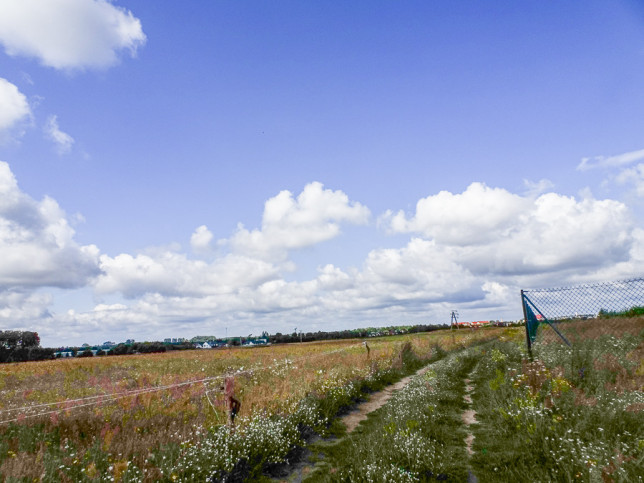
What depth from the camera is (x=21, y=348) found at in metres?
48.5

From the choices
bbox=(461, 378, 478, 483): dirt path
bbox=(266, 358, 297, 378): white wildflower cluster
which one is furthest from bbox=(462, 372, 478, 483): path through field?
bbox=(266, 358, 297, 378): white wildflower cluster

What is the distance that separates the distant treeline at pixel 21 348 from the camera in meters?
46.1

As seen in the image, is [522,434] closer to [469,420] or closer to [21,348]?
[469,420]

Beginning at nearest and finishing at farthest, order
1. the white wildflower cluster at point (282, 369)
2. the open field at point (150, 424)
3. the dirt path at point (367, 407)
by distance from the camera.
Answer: the open field at point (150, 424) < the dirt path at point (367, 407) < the white wildflower cluster at point (282, 369)

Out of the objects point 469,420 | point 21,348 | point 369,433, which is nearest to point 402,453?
point 369,433

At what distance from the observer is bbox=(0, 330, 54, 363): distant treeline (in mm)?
46141

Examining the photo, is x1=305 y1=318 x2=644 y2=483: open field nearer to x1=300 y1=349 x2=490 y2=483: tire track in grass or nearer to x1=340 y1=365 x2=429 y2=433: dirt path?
Result: x1=300 y1=349 x2=490 y2=483: tire track in grass

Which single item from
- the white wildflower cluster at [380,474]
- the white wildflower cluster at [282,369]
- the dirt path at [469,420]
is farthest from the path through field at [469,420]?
the white wildflower cluster at [282,369]

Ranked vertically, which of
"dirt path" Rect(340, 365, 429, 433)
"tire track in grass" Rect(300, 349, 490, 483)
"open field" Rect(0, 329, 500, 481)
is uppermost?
"open field" Rect(0, 329, 500, 481)

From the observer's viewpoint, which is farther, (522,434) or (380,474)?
(522,434)

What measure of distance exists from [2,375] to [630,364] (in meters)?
31.6

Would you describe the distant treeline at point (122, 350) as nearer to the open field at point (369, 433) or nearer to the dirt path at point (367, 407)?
the open field at point (369, 433)

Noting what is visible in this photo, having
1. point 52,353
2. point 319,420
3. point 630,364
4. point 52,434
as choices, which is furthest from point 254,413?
point 52,353

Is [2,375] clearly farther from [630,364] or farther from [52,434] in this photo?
[630,364]
